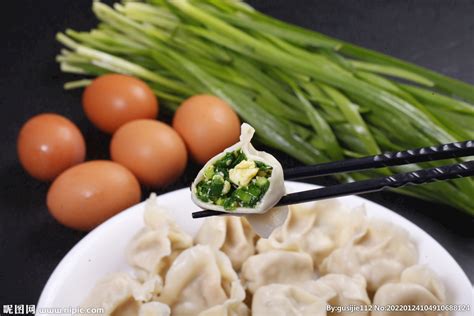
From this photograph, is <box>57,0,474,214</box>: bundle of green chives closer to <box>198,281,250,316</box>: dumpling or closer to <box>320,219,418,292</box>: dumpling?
<box>320,219,418,292</box>: dumpling

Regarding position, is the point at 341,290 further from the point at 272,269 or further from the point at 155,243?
the point at 155,243

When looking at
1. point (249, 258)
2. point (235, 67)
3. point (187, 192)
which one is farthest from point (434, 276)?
point (235, 67)

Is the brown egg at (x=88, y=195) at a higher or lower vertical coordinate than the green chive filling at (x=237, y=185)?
lower

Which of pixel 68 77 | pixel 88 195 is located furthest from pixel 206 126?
pixel 68 77

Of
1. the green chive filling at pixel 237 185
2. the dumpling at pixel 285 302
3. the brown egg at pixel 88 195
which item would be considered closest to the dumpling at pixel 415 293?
the dumpling at pixel 285 302

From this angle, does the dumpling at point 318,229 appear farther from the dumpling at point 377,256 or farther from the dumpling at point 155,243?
the dumpling at point 155,243

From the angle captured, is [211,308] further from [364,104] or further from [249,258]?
[364,104]
